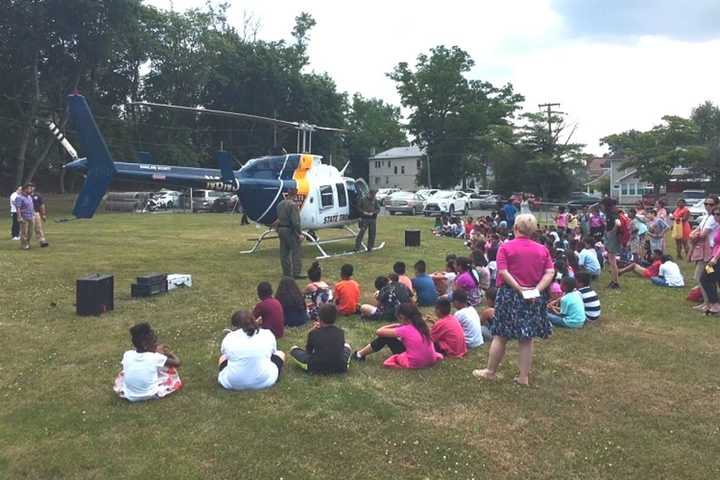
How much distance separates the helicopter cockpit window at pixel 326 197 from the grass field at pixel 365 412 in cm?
695

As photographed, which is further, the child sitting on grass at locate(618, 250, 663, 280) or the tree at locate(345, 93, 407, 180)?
the tree at locate(345, 93, 407, 180)

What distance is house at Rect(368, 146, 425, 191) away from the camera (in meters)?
84.4

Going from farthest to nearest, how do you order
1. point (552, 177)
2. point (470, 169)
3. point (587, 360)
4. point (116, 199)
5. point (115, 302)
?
point (470, 169) → point (552, 177) → point (116, 199) → point (115, 302) → point (587, 360)

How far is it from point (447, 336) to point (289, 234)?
5.72 meters

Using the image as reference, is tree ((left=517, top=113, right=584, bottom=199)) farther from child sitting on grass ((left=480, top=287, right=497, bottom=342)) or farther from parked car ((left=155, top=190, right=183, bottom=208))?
child sitting on grass ((left=480, top=287, right=497, bottom=342))

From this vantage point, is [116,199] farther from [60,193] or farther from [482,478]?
[482,478]

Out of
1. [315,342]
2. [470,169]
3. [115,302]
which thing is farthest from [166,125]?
[315,342]

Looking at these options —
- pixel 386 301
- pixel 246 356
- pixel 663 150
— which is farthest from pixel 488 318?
pixel 663 150

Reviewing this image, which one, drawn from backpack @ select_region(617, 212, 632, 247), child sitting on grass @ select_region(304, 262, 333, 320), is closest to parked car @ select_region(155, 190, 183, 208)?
child sitting on grass @ select_region(304, 262, 333, 320)

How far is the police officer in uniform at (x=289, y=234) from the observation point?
12.0 m

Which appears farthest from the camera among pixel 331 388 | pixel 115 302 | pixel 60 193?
pixel 60 193

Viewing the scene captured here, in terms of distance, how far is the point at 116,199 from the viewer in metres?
40.0

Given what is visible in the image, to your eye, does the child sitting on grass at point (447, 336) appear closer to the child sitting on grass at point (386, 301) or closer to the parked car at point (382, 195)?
the child sitting on grass at point (386, 301)

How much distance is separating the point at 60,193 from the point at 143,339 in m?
55.8
